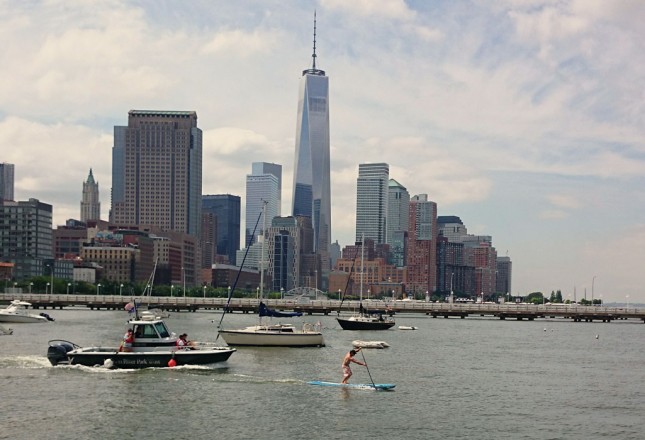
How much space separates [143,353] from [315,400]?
16.5 meters

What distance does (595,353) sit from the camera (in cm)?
11256

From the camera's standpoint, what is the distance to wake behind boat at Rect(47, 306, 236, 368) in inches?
2721

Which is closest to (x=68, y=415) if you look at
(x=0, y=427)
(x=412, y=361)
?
(x=0, y=427)

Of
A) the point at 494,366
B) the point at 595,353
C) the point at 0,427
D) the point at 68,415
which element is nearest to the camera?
the point at 0,427

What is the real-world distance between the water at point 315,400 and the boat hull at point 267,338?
146 cm

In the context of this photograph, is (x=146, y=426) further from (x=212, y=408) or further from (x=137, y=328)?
(x=137, y=328)

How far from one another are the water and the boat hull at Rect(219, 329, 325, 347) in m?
1.46

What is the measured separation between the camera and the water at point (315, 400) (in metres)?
50.1

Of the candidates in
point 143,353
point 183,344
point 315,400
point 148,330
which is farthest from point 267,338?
point 315,400

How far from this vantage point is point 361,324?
149375 millimetres

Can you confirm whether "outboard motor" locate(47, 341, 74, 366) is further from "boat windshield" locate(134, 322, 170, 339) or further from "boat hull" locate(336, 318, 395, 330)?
"boat hull" locate(336, 318, 395, 330)

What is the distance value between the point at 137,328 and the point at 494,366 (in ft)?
122

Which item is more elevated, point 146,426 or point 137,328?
point 137,328

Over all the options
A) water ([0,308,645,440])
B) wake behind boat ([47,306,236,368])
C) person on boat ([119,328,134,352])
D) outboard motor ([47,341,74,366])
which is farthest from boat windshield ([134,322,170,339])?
outboard motor ([47,341,74,366])
